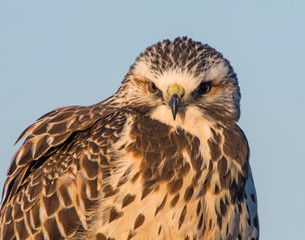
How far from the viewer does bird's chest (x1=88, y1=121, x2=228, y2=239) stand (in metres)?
5.84

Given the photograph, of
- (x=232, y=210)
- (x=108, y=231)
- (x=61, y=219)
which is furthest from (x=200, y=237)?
(x=61, y=219)

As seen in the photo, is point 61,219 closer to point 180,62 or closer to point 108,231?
point 108,231

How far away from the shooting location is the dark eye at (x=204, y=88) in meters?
6.32

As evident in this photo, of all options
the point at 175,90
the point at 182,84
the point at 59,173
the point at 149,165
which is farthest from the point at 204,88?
the point at 59,173

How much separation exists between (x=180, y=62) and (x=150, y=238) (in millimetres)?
1856

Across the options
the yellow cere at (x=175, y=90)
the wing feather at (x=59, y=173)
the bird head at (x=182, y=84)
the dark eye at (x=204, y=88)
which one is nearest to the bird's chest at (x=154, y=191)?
the wing feather at (x=59, y=173)

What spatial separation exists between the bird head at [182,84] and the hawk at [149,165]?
0.04 ft

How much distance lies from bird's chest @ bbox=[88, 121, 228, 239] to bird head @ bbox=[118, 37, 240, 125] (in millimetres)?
362

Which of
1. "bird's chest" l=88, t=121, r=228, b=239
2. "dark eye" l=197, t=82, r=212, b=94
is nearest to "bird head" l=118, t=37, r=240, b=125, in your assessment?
"dark eye" l=197, t=82, r=212, b=94

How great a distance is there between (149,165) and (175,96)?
0.73m

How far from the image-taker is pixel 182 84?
20.1 ft

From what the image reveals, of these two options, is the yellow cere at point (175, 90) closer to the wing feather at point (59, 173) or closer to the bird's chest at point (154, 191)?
the bird's chest at point (154, 191)

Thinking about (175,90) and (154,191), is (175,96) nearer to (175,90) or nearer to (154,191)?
(175,90)

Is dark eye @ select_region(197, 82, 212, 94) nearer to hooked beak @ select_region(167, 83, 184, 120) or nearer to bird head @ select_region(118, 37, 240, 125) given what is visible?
bird head @ select_region(118, 37, 240, 125)
